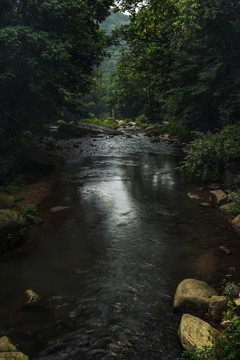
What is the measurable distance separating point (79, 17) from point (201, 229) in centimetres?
965

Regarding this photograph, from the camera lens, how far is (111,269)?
16.8 ft

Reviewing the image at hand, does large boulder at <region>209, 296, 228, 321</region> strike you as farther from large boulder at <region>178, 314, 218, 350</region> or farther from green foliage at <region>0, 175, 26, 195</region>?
green foliage at <region>0, 175, 26, 195</region>

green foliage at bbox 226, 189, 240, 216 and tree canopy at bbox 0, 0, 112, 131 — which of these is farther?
tree canopy at bbox 0, 0, 112, 131

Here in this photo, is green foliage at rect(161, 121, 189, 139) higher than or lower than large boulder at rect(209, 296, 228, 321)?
higher

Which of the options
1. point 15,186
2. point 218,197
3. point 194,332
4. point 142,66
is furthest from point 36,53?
point 142,66

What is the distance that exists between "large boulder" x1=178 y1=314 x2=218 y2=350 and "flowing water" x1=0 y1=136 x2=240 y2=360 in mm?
187

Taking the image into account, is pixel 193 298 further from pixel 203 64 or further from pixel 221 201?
pixel 203 64

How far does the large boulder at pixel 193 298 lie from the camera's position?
3920 mm

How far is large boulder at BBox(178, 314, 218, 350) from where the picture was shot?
317cm

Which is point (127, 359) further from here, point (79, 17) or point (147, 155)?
point (147, 155)

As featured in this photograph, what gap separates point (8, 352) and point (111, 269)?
2.35 metres

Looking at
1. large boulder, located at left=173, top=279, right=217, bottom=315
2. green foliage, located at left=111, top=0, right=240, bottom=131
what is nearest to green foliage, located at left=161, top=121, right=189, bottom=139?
green foliage, located at left=111, top=0, right=240, bottom=131

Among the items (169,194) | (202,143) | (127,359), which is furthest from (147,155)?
(127,359)

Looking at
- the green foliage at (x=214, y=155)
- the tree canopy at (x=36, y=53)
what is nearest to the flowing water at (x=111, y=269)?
the green foliage at (x=214, y=155)
